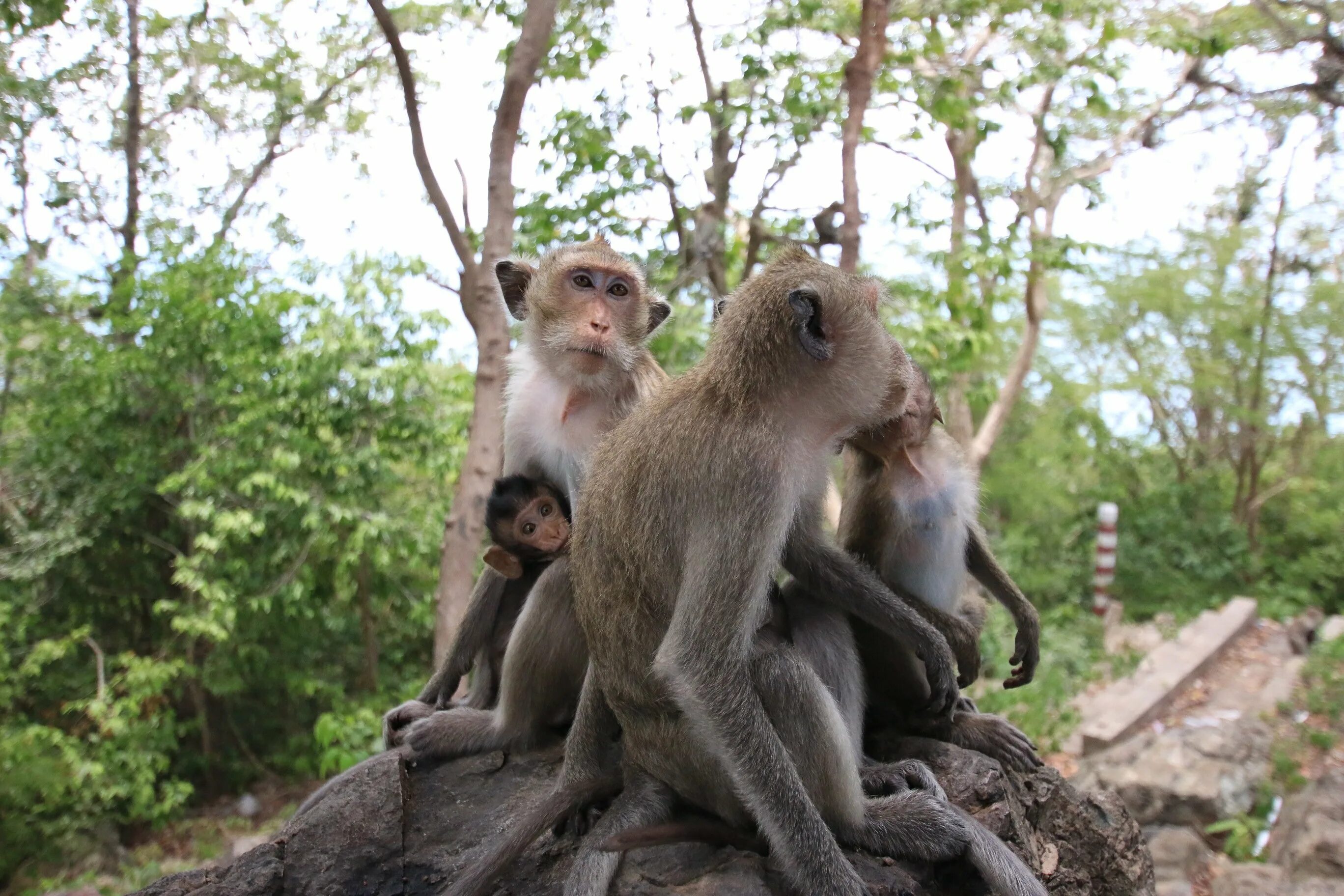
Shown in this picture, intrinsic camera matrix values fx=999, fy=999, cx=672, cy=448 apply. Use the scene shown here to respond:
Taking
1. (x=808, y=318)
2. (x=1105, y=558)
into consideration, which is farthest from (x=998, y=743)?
(x=1105, y=558)

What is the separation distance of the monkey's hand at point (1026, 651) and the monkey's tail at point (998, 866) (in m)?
0.71

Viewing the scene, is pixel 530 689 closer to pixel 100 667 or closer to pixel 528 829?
pixel 528 829

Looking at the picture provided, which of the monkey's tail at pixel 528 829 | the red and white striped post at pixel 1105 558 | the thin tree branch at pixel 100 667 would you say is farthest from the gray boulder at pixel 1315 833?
the thin tree branch at pixel 100 667

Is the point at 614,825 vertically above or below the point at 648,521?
below

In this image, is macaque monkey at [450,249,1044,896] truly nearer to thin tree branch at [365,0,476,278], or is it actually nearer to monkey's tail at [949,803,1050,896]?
monkey's tail at [949,803,1050,896]

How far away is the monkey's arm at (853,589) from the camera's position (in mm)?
2762

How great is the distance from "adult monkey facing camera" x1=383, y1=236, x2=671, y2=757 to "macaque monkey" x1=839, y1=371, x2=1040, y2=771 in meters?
0.84

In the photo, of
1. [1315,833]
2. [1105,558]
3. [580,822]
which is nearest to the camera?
[580,822]

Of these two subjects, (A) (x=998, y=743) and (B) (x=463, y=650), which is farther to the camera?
(B) (x=463, y=650)

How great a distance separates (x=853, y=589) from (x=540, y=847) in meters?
Result: 1.19

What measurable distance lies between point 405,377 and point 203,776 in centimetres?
516

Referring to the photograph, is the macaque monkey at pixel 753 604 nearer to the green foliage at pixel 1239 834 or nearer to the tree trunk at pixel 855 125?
the tree trunk at pixel 855 125

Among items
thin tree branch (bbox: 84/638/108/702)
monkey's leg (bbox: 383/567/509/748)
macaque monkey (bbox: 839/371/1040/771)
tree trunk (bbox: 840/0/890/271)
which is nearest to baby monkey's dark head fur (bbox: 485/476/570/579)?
monkey's leg (bbox: 383/567/509/748)

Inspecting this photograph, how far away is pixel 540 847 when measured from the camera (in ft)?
9.61
